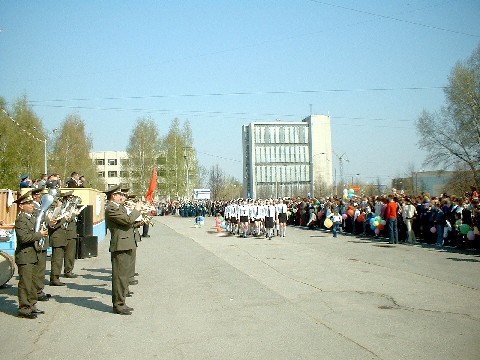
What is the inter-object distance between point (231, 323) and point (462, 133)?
36728 mm

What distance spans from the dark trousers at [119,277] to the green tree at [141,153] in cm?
6561

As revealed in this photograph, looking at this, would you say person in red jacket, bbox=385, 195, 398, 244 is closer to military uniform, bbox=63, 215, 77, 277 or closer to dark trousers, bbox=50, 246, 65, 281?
military uniform, bbox=63, 215, 77, 277

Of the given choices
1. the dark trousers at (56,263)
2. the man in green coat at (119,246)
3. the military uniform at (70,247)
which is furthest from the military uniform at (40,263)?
the military uniform at (70,247)

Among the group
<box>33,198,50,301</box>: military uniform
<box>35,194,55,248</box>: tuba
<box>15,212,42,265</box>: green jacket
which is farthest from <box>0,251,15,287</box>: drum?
<box>15,212,42,265</box>: green jacket

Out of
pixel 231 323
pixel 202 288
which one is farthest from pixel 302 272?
pixel 231 323

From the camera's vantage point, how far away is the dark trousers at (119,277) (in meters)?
8.06

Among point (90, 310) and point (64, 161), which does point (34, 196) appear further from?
point (64, 161)

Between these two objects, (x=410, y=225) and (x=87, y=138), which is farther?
(x=87, y=138)

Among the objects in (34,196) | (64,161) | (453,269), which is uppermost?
(64,161)

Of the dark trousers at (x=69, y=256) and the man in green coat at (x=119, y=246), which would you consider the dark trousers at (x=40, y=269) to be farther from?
the dark trousers at (x=69, y=256)

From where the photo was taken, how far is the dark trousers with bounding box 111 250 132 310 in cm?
806

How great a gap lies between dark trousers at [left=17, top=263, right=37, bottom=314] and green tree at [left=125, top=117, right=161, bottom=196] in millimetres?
65747

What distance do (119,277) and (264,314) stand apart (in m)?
2.45

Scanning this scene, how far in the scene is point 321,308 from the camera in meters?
8.17
